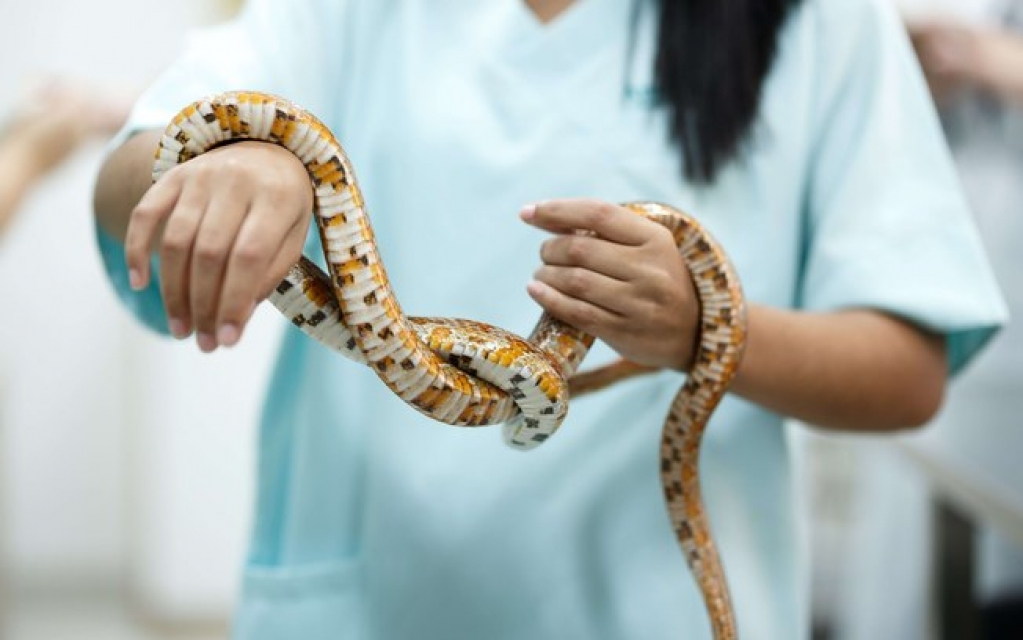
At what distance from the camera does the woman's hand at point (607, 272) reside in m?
0.37

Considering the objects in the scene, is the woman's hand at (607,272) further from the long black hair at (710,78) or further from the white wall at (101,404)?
the white wall at (101,404)

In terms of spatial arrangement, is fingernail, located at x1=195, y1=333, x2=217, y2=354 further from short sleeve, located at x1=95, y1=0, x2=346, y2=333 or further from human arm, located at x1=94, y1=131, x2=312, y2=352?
short sleeve, located at x1=95, y1=0, x2=346, y2=333

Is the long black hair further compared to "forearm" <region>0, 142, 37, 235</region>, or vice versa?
"forearm" <region>0, 142, 37, 235</region>

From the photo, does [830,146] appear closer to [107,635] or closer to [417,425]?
[417,425]

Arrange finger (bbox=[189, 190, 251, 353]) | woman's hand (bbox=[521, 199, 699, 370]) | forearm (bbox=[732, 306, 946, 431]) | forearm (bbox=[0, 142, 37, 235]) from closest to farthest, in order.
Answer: finger (bbox=[189, 190, 251, 353]), woman's hand (bbox=[521, 199, 699, 370]), forearm (bbox=[732, 306, 946, 431]), forearm (bbox=[0, 142, 37, 235])

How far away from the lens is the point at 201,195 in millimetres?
280

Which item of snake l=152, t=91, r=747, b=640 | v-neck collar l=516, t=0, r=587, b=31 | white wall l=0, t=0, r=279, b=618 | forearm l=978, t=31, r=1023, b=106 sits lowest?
white wall l=0, t=0, r=279, b=618

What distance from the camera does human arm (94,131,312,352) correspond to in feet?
0.90

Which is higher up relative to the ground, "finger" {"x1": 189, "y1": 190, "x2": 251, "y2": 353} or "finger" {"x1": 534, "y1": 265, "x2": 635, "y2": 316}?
"finger" {"x1": 189, "y1": 190, "x2": 251, "y2": 353}

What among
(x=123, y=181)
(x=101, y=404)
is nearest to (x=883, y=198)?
(x=123, y=181)

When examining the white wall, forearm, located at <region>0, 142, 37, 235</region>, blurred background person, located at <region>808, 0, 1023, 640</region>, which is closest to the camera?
forearm, located at <region>0, 142, 37, 235</region>

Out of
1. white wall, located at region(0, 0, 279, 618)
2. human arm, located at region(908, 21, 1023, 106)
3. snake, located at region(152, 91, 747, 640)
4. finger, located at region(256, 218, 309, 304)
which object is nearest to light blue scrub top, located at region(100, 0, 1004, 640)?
snake, located at region(152, 91, 747, 640)

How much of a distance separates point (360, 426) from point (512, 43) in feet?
0.70

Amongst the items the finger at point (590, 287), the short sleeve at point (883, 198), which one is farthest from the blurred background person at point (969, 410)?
the finger at point (590, 287)
